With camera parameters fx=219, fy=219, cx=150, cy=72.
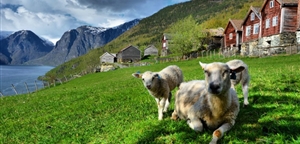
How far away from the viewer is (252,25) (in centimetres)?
4941

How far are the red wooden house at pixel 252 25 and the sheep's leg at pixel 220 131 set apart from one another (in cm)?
4825

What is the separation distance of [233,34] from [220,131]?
201 ft

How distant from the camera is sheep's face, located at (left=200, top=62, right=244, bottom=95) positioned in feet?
14.0

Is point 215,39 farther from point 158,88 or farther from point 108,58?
point 158,88

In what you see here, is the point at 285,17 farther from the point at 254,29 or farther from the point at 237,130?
the point at 237,130

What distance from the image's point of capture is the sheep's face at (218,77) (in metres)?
4.27

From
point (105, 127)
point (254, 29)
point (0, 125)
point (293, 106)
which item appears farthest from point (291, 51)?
point (0, 125)

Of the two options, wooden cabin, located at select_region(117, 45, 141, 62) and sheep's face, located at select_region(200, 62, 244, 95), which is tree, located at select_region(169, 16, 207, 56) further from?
sheep's face, located at select_region(200, 62, 244, 95)

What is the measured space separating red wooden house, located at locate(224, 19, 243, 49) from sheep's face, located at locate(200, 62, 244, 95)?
192 ft

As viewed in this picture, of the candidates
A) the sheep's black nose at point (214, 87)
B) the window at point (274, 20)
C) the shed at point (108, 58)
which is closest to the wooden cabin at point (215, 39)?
the window at point (274, 20)

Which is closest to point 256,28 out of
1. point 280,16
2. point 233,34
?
point 280,16

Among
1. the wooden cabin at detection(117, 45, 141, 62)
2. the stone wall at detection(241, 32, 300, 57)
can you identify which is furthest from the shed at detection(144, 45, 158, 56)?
the stone wall at detection(241, 32, 300, 57)

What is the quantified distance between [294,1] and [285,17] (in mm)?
3237

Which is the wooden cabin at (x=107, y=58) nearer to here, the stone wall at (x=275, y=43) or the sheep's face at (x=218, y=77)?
the stone wall at (x=275, y=43)
